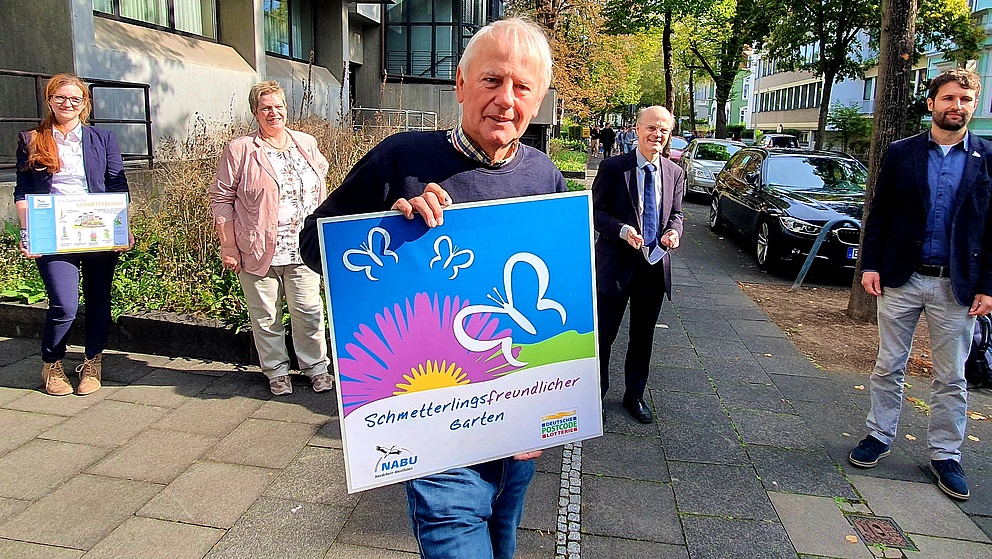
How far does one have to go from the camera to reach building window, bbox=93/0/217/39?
38.0 feet

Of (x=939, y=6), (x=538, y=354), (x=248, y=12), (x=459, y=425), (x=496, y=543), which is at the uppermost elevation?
(x=939, y=6)

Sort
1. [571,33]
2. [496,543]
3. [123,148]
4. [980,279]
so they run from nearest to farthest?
[496,543]
[980,279]
[123,148]
[571,33]

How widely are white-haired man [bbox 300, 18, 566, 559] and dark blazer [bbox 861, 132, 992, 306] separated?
8.71 ft

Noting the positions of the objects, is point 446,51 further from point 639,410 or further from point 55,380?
point 639,410

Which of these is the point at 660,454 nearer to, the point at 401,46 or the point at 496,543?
the point at 496,543

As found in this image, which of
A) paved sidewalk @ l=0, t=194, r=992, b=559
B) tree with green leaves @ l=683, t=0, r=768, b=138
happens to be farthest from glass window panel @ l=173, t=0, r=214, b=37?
tree with green leaves @ l=683, t=0, r=768, b=138

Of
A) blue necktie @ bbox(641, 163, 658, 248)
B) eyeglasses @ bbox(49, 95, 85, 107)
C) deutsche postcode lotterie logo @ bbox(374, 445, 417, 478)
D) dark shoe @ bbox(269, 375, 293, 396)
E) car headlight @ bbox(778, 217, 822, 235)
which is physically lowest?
dark shoe @ bbox(269, 375, 293, 396)

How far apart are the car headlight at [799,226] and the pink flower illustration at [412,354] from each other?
8.47 m

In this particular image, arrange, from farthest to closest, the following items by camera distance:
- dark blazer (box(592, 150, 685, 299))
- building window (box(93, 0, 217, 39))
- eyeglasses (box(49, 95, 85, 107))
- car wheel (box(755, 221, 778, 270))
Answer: building window (box(93, 0, 217, 39))
car wheel (box(755, 221, 778, 270))
dark blazer (box(592, 150, 685, 299))
eyeglasses (box(49, 95, 85, 107))

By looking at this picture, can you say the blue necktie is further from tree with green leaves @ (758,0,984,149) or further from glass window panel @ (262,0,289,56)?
tree with green leaves @ (758,0,984,149)

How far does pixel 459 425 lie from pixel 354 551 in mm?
1376

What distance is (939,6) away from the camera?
61.4 feet

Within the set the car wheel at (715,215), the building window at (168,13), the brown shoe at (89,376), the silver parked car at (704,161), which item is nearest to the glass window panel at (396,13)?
the silver parked car at (704,161)

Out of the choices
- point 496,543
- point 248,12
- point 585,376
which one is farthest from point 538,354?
point 248,12
